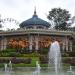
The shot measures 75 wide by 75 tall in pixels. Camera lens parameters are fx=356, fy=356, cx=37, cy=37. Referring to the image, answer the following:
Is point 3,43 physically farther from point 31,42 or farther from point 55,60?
point 55,60

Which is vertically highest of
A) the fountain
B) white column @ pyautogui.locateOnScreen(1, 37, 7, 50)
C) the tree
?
the tree

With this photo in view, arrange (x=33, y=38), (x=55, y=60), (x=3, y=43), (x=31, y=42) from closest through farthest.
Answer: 1. (x=55, y=60)
2. (x=33, y=38)
3. (x=31, y=42)
4. (x=3, y=43)

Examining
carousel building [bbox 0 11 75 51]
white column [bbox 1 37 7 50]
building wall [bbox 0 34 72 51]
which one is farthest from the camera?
white column [bbox 1 37 7 50]

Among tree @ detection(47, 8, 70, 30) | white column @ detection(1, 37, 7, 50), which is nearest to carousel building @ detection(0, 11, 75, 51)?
white column @ detection(1, 37, 7, 50)

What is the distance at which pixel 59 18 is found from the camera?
73625 mm

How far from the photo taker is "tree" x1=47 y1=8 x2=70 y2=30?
72688mm

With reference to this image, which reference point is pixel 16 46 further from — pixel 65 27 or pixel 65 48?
pixel 65 27

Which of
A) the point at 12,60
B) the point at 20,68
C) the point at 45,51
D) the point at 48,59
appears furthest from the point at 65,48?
the point at 20,68

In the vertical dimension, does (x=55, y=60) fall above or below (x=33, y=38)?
below

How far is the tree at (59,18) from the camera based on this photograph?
238 feet

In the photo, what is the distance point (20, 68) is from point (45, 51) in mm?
13785

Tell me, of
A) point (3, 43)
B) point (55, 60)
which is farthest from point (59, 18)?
point (55, 60)

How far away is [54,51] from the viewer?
33531 millimetres

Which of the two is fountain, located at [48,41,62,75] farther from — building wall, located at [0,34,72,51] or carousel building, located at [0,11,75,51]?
building wall, located at [0,34,72,51]
